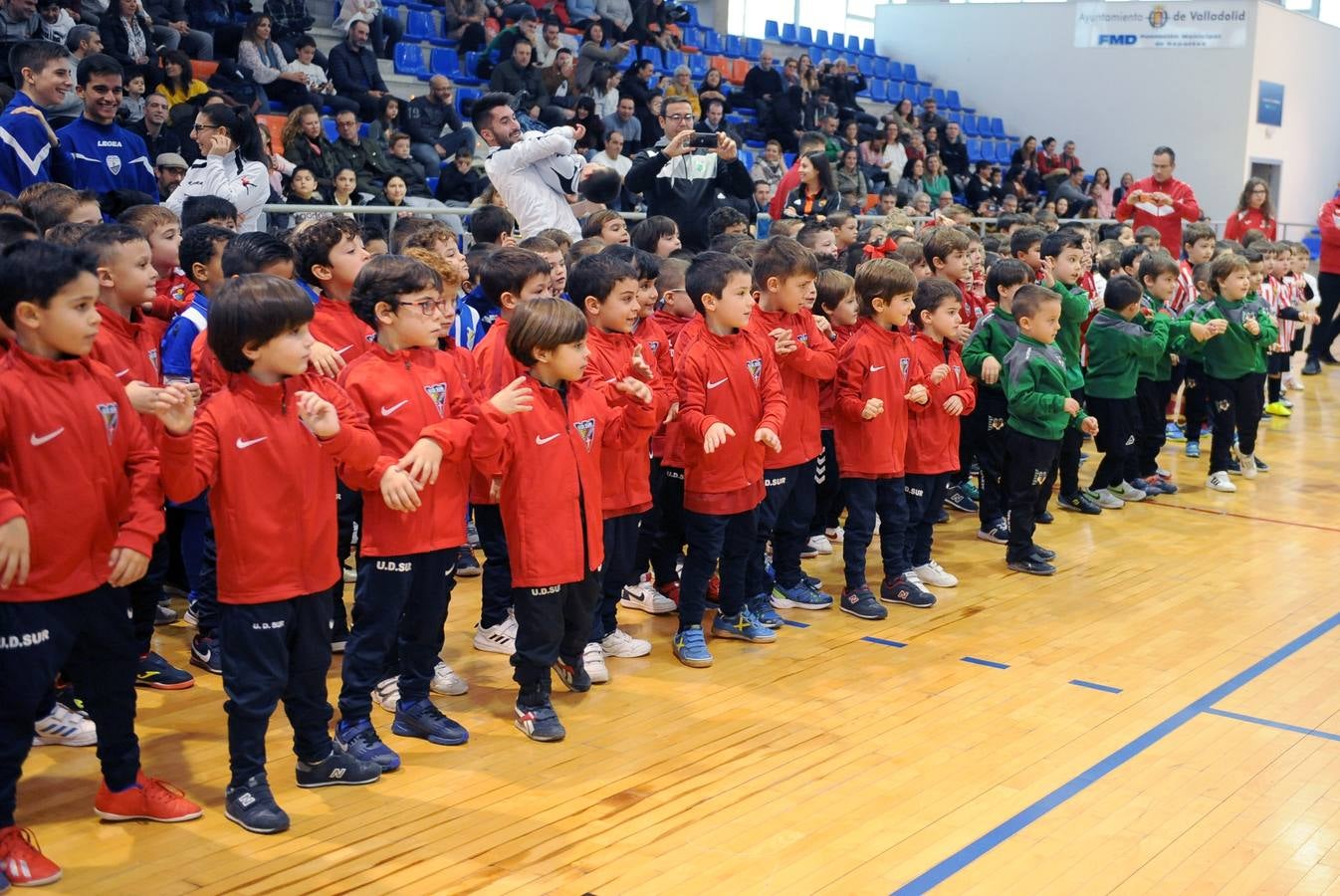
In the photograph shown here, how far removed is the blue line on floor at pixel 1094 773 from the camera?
3.42 m

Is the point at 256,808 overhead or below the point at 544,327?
below

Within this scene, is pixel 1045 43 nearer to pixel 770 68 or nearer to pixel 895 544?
pixel 770 68

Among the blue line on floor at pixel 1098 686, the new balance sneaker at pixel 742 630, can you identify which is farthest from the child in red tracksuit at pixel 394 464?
the blue line on floor at pixel 1098 686

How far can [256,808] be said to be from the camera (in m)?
3.53

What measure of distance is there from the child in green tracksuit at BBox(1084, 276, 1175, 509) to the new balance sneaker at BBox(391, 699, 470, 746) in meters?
4.71

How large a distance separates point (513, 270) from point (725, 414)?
3.09ft

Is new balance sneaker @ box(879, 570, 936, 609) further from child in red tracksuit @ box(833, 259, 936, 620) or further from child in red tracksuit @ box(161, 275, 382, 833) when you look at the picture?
child in red tracksuit @ box(161, 275, 382, 833)

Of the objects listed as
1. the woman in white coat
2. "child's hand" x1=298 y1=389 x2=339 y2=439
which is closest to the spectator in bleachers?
the woman in white coat

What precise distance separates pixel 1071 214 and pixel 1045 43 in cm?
597

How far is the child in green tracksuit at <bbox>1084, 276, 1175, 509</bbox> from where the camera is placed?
7.51 metres

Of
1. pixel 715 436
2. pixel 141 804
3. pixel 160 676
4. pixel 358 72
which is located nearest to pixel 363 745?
pixel 141 804

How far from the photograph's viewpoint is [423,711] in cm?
421

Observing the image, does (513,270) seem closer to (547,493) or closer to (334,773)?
(547,493)

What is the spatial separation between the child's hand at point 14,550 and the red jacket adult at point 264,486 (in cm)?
44
